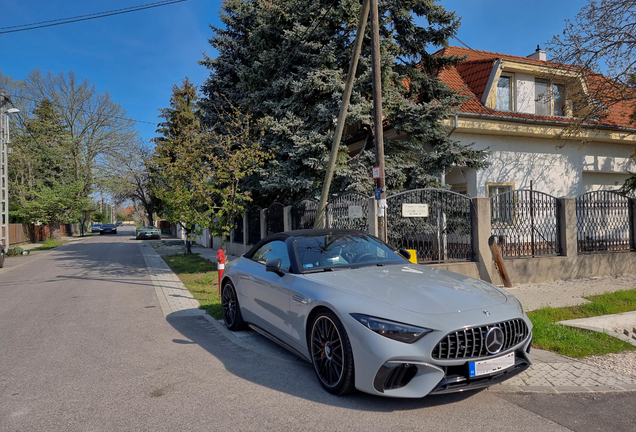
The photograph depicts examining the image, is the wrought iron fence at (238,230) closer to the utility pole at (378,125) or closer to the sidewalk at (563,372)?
the utility pole at (378,125)

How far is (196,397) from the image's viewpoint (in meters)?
3.75

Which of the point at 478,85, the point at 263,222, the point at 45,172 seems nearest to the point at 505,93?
the point at 478,85

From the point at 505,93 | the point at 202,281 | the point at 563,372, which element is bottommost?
Result: the point at 563,372

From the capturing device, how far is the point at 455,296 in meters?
3.66

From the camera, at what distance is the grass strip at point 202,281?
8.08 m

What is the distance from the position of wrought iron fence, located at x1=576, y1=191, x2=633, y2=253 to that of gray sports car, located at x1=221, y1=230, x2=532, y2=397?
25.7 ft

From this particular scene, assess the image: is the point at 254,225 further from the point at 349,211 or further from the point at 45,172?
the point at 45,172

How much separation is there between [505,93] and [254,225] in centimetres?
1048

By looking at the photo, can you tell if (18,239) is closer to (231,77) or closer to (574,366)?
(231,77)

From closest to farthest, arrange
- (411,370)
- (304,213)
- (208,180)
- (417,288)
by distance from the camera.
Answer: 1. (411,370)
2. (417,288)
3. (304,213)
4. (208,180)

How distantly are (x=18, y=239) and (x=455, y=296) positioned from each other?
3779 centimetres

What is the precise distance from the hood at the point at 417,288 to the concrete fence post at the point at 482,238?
539cm

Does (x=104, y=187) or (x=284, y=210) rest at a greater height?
(x=104, y=187)

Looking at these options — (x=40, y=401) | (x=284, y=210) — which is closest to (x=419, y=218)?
(x=284, y=210)
